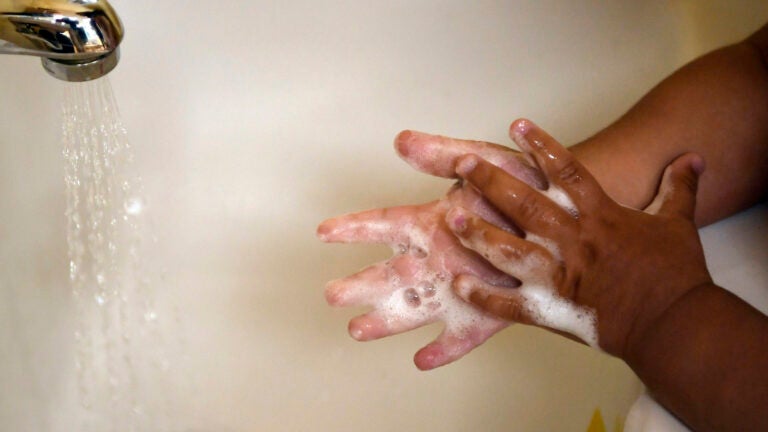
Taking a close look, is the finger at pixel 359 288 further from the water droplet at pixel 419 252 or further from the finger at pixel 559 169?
the finger at pixel 559 169

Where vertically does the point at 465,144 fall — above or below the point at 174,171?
above

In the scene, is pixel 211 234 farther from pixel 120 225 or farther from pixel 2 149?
pixel 2 149

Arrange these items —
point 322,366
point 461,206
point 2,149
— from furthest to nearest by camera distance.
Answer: point 322,366 < point 2,149 < point 461,206

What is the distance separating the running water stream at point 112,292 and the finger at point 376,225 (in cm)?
42

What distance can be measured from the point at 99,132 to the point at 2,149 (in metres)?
0.10

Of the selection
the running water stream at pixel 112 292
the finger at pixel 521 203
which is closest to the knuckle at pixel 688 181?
the finger at pixel 521 203

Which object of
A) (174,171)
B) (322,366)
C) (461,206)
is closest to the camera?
(461,206)

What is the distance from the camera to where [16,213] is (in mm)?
879

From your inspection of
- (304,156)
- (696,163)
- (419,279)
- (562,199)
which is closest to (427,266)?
(419,279)

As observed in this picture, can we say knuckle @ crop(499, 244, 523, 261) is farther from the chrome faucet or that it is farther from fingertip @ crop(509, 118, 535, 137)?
the chrome faucet

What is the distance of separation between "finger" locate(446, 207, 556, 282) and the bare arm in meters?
0.11

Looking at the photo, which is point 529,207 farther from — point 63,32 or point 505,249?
point 63,32

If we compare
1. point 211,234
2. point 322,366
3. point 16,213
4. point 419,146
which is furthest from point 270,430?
point 419,146

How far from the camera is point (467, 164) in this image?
0.57 m
